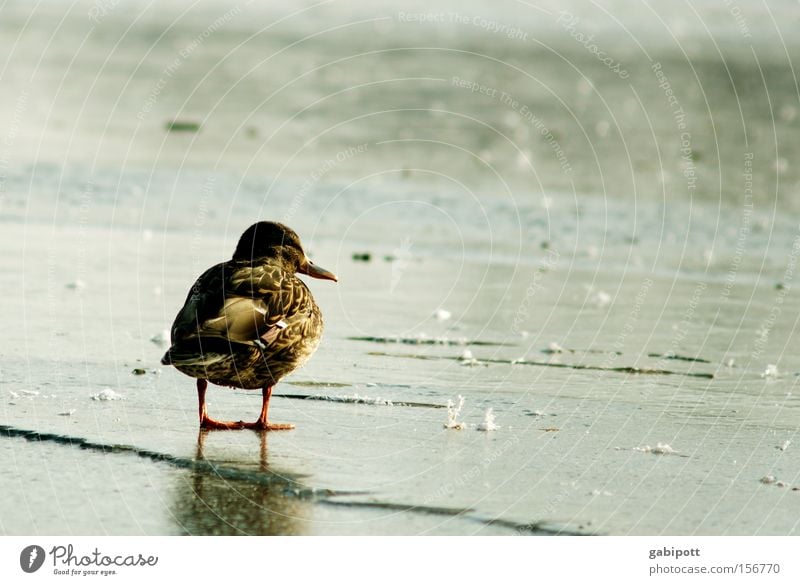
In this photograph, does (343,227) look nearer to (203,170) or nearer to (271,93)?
(203,170)

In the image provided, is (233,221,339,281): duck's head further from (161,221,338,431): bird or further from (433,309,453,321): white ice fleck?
(433,309,453,321): white ice fleck

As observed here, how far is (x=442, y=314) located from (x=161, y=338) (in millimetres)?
2213

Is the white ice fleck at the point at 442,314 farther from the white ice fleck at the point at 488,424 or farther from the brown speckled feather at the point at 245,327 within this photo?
the white ice fleck at the point at 488,424

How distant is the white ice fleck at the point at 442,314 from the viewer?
938cm

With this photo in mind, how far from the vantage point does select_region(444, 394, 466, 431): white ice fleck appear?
254 inches

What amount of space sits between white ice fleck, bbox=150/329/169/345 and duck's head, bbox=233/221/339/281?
1165mm

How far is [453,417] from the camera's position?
6531 mm

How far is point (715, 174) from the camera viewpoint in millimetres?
16625

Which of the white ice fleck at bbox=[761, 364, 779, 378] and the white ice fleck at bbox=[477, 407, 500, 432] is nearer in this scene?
the white ice fleck at bbox=[477, 407, 500, 432]

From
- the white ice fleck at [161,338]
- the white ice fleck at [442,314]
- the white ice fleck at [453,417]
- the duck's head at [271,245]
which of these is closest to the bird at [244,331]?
the duck's head at [271,245]

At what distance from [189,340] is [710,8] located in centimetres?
2671

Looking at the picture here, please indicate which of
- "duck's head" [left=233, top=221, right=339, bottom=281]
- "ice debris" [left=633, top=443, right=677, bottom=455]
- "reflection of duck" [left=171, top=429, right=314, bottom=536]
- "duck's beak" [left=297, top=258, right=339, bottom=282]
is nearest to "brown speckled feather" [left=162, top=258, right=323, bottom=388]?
"duck's head" [left=233, top=221, right=339, bottom=281]

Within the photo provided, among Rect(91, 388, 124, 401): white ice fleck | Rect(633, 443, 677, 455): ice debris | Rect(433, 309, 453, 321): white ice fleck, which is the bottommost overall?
Rect(633, 443, 677, 455): ice debris

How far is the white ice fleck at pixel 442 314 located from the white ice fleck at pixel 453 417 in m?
2.57
